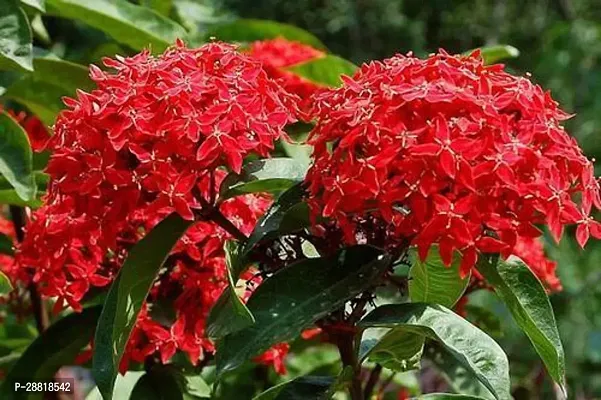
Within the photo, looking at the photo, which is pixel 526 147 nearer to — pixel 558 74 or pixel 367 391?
pixel 367 391

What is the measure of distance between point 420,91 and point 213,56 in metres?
0.20

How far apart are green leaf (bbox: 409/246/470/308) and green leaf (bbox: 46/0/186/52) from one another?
0.55 m

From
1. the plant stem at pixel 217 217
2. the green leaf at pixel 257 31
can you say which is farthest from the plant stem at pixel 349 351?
the green leaf at pixel 257 31

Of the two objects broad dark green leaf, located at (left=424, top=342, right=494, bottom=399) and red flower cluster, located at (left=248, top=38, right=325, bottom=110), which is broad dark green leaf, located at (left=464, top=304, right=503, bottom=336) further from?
red flower cluster, located at (left=248, top=38, right=325, bottom=110)

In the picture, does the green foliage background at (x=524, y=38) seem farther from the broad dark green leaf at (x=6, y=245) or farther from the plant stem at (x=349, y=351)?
the plant stem at (x=349, y=351)

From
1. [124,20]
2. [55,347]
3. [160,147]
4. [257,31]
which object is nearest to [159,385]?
[55,347]

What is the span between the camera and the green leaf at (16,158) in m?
1.17

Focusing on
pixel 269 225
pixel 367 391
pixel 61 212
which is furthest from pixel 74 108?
pixel 367 391

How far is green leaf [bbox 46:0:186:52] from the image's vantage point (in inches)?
53.2

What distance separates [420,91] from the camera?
856 millimetres

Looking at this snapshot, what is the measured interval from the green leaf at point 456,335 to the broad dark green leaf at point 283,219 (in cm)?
9

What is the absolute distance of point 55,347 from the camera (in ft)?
3.94

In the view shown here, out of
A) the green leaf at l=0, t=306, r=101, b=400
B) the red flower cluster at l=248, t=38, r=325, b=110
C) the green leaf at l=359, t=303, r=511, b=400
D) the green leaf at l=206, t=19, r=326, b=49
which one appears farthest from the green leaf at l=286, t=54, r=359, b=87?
the green leaf at l=359, t=303, r=511, b=400

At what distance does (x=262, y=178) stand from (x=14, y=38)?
394mm
